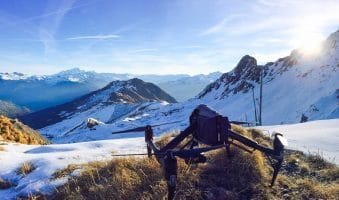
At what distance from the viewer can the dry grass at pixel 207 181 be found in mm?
6719

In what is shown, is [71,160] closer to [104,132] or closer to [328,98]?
[328,98]

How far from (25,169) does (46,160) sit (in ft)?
1.88

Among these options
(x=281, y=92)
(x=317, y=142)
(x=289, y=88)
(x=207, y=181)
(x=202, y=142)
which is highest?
(x=202, y=142)

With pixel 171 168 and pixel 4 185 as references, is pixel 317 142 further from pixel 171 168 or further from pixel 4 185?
pixel 4 185

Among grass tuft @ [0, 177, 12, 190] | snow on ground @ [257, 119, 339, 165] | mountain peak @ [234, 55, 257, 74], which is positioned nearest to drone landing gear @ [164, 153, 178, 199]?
grass tuft @ [0, 177, 12, 190]

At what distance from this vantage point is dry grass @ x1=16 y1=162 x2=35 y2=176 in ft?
28.5

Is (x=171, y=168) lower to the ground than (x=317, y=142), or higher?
higher

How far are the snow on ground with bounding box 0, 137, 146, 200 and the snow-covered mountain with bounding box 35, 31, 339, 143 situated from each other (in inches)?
2009

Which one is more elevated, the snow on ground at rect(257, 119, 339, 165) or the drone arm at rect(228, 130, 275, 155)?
the drone arm at rect(228, 130, 275, 155)

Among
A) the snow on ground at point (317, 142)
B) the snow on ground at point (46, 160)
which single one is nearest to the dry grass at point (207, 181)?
the snow on ground at point (46, 160)

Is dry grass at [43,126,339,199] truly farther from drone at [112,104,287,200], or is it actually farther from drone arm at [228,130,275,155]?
drone arm at [228,130,275,155]

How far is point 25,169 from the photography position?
28.9 feet

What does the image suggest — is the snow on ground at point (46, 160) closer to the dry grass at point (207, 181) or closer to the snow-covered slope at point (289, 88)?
the dry grass at point (207, 181)

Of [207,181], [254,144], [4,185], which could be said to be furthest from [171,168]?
[4,185]
